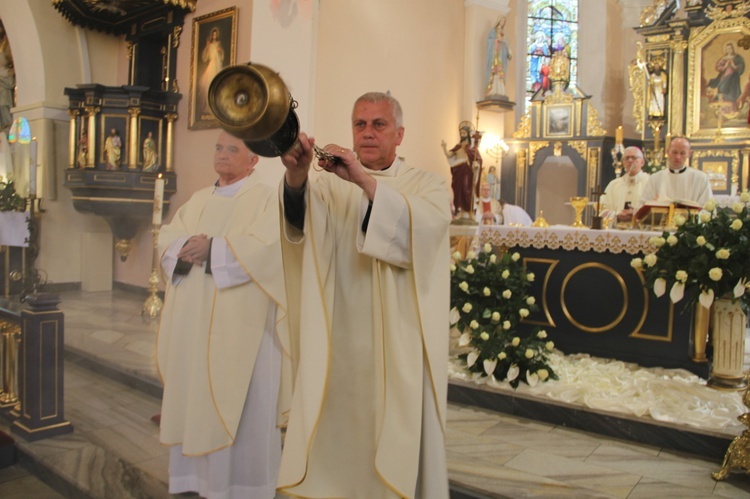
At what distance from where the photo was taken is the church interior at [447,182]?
3.87m

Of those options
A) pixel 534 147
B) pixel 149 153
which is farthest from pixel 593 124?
pixel 149 153

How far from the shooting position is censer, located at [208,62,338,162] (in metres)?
1.68

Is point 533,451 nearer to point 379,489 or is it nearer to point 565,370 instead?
point 565,370

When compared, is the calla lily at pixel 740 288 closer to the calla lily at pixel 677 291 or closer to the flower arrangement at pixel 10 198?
the calla lily at pixel 677 291

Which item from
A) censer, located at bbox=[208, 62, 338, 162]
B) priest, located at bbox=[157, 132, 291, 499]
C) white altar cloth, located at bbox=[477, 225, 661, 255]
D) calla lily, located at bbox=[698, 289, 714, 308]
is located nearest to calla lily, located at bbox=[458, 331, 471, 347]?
white altar cloth, located at bbox=[477, 225, 661, 255]

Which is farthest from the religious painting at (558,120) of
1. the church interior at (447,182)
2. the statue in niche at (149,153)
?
the statue in niche at (149,153)

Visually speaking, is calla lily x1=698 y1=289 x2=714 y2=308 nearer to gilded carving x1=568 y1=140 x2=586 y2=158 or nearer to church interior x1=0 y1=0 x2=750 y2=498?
church interior x1=0 y1=0 x2=750 y2=498

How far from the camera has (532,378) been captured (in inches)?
185

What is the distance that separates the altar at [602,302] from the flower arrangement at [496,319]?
27.4 inches

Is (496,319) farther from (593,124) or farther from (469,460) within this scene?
(593,124)

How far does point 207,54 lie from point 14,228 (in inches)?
115

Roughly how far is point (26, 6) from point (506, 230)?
6.95m

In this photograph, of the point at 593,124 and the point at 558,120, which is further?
the point at 558,120

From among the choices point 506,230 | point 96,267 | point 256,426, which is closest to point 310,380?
point 256,426
